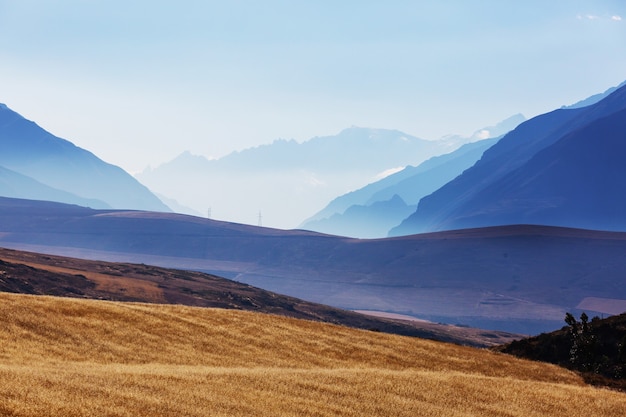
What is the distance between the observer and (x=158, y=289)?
13112 cm

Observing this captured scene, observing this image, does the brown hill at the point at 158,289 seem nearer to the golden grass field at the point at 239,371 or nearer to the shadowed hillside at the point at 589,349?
the shadowed hillside at the point at 589,349

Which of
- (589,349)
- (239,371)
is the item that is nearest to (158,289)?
(589,349)

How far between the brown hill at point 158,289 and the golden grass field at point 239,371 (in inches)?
2001

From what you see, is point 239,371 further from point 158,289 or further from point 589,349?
point 158,289

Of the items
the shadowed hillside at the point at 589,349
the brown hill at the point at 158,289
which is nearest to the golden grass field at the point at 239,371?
the shadowed hillside at the point at 589,349

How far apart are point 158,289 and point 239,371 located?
100362mm

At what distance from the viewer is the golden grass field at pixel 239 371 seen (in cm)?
2511

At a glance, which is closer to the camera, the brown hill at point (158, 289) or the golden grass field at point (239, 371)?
the golden grass field at point (239, 371)

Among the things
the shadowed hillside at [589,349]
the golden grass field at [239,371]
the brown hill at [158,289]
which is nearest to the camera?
the golden grass field at [239,371]

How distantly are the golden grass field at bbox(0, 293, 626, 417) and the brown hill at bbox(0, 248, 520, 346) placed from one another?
50.8 m

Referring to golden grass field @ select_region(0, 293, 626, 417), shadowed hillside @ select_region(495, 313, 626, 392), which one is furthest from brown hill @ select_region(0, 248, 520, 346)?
golden grass field @ select_region(0, 293, 626, 417)

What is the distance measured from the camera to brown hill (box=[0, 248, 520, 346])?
10738 centimetres

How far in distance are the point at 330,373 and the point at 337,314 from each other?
120541 millimetres

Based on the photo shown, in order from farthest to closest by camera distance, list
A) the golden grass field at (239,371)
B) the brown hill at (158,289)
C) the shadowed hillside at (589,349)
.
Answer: the brown hill at (158,289), the shadowed hillside at (589,349), the golden grass field at (239,371)
